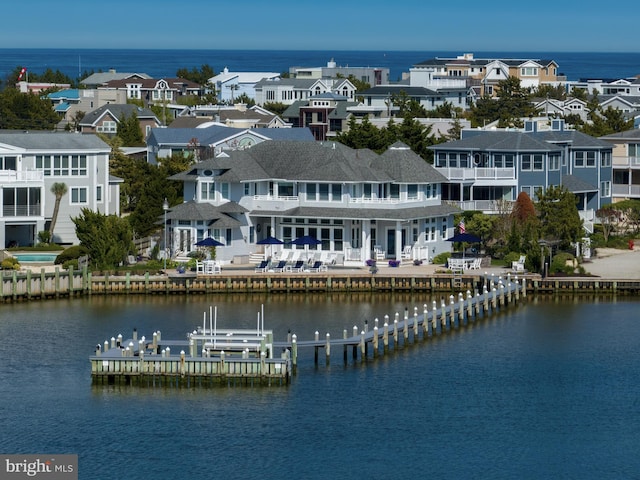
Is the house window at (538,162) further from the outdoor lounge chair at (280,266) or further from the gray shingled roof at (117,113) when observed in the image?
the gray shingled roof at (117,113)

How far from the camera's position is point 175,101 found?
197 m

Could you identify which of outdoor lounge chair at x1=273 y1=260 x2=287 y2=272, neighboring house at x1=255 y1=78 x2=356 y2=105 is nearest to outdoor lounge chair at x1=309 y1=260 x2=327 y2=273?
outdoor lounge chair at x1=273 y1=260 x2=287 y2=272

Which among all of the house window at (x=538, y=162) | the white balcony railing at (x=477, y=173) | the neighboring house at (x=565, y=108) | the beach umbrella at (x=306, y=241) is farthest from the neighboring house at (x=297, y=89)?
the beach umbrella at (x=306, y=241)

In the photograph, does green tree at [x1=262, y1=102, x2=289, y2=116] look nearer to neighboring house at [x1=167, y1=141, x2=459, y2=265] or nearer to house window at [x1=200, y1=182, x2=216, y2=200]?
neighboring house at [x1=167, y1=141, x2=459, y2=265]

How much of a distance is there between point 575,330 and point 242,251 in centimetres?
2230

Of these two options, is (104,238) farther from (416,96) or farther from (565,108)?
(416,96)

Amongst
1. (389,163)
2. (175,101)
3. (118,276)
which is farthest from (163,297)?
(175,101)

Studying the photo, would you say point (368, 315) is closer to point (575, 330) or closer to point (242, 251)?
point (575, 330)

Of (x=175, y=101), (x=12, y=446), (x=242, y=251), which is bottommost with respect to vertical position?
(x=12, y=446)

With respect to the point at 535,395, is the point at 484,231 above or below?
above

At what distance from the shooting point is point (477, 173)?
96.0 meters

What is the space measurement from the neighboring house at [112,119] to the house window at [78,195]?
5245 centimetres

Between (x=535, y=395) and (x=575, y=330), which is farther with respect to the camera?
(x=575, y=330)

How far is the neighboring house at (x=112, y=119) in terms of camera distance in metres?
147
